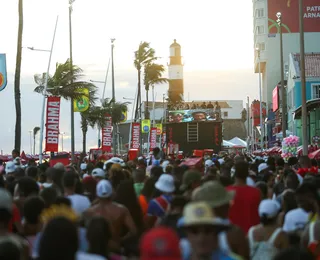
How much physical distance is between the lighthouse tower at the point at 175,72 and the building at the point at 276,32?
29.2 meters

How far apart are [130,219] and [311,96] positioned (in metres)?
52.9

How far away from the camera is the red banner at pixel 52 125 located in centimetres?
3191

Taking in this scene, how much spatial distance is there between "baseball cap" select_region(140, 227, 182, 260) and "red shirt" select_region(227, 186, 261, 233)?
4.72 m

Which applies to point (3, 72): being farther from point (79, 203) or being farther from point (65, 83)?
point (79, 203)

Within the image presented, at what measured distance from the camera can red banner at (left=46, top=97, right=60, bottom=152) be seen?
31.9m

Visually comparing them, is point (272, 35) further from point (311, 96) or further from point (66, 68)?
A: point (66, 68)

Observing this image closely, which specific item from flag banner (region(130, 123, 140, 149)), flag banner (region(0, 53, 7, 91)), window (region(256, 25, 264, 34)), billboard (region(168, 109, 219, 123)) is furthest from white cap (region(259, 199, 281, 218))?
window (region(256, 25, 264, 34))

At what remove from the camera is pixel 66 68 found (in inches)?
1537

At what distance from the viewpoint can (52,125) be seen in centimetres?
3194

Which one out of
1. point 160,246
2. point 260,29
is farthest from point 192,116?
point 160,246

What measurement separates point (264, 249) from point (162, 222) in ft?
3.80

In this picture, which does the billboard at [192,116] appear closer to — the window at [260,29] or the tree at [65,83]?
the tree at [65,83]

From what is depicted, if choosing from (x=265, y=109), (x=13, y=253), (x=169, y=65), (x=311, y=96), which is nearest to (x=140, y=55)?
(x=311, y=96)

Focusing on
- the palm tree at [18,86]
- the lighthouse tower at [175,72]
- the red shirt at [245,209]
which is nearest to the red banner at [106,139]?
the palm tree at [18,86]
